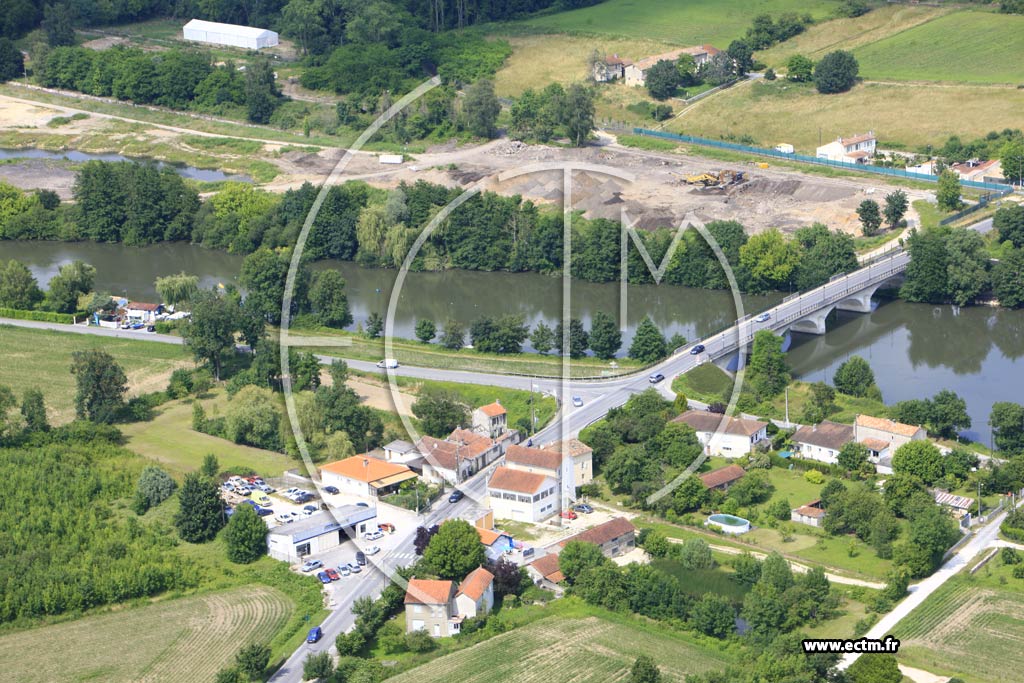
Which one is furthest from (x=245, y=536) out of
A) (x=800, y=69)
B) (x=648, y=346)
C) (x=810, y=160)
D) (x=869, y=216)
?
(x=800, y=69)

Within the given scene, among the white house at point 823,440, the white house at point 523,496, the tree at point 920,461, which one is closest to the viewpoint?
the white house at point 523,496

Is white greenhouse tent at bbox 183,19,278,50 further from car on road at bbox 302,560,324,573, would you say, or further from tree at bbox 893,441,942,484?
tree at bbox 893,441,942,484

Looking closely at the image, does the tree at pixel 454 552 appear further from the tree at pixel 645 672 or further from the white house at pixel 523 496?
the tree at pixel 645 672

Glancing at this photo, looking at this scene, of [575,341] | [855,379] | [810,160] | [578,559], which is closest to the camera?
[578,559]

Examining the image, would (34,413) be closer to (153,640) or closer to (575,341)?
(153,640)

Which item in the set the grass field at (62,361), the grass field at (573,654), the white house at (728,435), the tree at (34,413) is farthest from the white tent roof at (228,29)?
the grass field at (573,654)

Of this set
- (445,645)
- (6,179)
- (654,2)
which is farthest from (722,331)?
(654,2)

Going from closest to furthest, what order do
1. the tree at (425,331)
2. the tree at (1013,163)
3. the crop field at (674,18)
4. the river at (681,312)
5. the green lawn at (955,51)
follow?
the river at (681,312)
the tree at (425,331)
the tree at (1013,163)
the green lawn at (955,51)
the crop field at (674,18)
